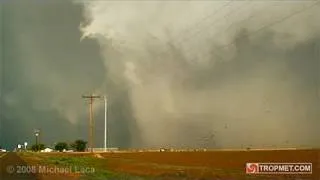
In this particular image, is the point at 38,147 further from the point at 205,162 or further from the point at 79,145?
the point at 205,162

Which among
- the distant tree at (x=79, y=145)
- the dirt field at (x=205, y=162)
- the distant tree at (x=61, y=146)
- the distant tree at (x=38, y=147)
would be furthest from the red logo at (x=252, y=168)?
the distant tree at (x=38, y=147)

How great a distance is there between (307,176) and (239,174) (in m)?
1.21

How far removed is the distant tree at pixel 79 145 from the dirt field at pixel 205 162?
0.53ft

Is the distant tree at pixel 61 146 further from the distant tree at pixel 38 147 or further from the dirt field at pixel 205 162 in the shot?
the distant tree at pixel 38 147

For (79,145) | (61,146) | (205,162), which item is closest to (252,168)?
(205,162)

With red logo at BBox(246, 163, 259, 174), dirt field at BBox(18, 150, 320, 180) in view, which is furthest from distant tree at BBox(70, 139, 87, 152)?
red logo at BBox(246, 163, 259, 174)

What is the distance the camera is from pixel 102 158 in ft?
33.8

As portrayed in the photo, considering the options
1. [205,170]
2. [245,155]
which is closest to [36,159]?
[205,170]

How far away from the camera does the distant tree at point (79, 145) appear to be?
33.7ft

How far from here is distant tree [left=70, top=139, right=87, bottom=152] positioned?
10266 millimetres

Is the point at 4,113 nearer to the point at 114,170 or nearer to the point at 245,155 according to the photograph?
the point at 114,170

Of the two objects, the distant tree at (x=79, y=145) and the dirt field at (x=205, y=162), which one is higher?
the distant tree at (x=79, y=145)

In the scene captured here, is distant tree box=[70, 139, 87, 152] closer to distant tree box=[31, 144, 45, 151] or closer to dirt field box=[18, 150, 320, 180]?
dirt field box=[18, 150, 320, 180]

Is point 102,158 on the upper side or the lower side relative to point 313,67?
lower
